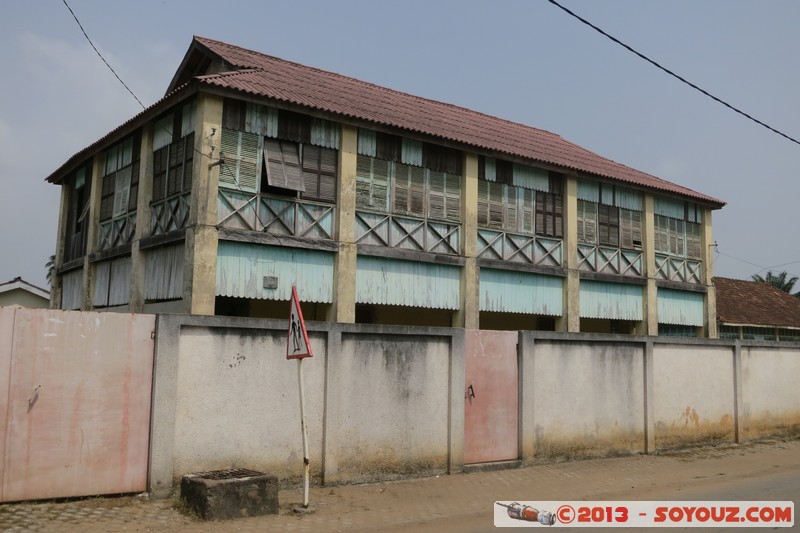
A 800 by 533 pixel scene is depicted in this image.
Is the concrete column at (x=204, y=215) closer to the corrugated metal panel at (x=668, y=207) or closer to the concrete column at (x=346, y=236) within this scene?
the concrete column at (x=346, y=236)

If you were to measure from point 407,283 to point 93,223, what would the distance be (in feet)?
26.2

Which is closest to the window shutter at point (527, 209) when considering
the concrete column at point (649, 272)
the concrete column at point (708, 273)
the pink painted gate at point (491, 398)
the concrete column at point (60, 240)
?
the concrete column at point (649, 272)

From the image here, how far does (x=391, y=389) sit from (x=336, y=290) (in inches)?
186

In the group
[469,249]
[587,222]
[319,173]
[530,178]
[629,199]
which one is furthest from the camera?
[629,199]

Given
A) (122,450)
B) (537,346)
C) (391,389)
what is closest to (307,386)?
(391,389)

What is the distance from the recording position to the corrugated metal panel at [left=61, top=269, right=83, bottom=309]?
18672mm

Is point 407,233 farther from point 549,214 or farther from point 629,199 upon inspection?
point 629,199

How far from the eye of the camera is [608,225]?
20.0 metres

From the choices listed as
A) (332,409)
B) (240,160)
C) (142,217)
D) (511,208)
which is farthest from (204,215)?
(511,208)

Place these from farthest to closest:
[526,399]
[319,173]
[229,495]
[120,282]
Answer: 1. [120,282]
2. [319,173]
3. [526,399]
4. [229,495]

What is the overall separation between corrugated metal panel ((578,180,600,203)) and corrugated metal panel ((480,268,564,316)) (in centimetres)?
245

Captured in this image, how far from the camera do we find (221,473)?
8594mm

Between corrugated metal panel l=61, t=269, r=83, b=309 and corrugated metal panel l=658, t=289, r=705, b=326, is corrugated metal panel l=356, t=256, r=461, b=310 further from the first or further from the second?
corrugated metal panel l=61, t=269, r=83, b=309

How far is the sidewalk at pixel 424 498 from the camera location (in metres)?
7.62
